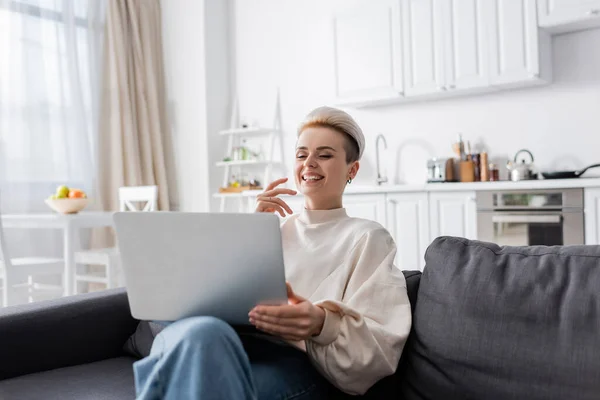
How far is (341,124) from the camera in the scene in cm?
160

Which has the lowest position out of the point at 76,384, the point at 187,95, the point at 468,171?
the point at 76,384

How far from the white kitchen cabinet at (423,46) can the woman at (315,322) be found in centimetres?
250

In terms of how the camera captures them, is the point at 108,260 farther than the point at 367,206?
No

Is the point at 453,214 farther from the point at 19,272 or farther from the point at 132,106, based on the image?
the point at 132,106

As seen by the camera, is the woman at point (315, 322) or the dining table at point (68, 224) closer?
the woman at point (315, 322)

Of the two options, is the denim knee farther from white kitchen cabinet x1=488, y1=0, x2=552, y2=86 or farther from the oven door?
white kitchen cabinet x1=488, y1=0, x2=552, y2=86

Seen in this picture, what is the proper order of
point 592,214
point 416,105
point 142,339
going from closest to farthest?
point 142,339
point 592,214
point 416,105

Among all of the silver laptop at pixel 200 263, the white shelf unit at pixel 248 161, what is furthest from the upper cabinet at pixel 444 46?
the silver laptop at pixel 200 263

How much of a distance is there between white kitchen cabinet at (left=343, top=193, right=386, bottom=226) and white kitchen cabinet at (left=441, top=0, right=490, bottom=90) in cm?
90

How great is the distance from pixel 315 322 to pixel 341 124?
2.09 feet

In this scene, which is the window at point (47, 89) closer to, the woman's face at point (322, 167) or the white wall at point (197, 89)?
the white wall at point (197, 89)

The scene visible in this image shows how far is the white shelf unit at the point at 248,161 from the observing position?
499 cm

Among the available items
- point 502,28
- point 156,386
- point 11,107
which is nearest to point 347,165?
point 156,386

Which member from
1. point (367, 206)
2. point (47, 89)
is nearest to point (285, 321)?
point (367, 206)
